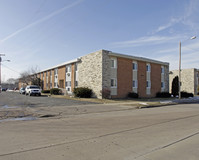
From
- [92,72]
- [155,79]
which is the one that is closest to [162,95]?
[155,79]

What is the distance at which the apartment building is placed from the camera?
22469 mm

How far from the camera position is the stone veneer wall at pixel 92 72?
22.3 meters

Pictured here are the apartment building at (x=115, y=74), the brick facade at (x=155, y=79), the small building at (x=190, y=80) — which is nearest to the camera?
the apartment building at (x=115, y=74)

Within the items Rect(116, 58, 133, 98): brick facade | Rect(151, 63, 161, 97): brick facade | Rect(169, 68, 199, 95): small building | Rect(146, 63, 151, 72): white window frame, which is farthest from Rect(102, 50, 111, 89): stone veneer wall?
Rect(169, 68, 199, 95): small building

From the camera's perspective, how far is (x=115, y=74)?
23.3 meters

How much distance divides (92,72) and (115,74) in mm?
3568

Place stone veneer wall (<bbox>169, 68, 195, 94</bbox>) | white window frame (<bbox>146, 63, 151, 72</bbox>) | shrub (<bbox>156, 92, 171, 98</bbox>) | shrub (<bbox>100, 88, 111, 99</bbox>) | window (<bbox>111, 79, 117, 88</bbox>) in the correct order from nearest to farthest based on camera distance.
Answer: shrub (<bbox>100, 88, 111, 99</bbox>) < window (<bbox>111, 79, 117, 88</bbox>) < white window frame (<bbox>146, 63, 151, 72</bbox>) < shrub (<bbox>156, 92, 171, 98</bbox>) < stone veneer wall (<bbox>169, 68, 195, 94</bbox>)

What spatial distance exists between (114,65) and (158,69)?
11.5 meters

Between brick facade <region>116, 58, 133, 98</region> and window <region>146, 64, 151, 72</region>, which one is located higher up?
window <region>146, 64, 151, 72</region>

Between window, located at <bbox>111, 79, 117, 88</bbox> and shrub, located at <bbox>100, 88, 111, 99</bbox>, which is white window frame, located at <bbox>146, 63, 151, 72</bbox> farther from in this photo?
shrub, located at <bbox>100, 88, 111, 99</bbox>

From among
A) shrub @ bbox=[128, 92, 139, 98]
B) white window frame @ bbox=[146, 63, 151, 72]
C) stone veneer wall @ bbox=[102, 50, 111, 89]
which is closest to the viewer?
stone veneer wall @ bbox=[102, 50, 111, 89]

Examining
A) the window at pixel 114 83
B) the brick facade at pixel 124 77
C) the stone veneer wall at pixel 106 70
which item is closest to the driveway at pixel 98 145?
the stone veneer wall at pixel 106 70

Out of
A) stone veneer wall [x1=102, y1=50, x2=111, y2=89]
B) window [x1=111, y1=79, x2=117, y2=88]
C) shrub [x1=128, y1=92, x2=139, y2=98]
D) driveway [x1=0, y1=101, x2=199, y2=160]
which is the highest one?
stone veneer wall [x1=102, y1=50, x2=111, y2=89]

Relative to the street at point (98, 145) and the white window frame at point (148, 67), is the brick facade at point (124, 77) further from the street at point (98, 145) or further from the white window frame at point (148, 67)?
the street at point (98, 145)
